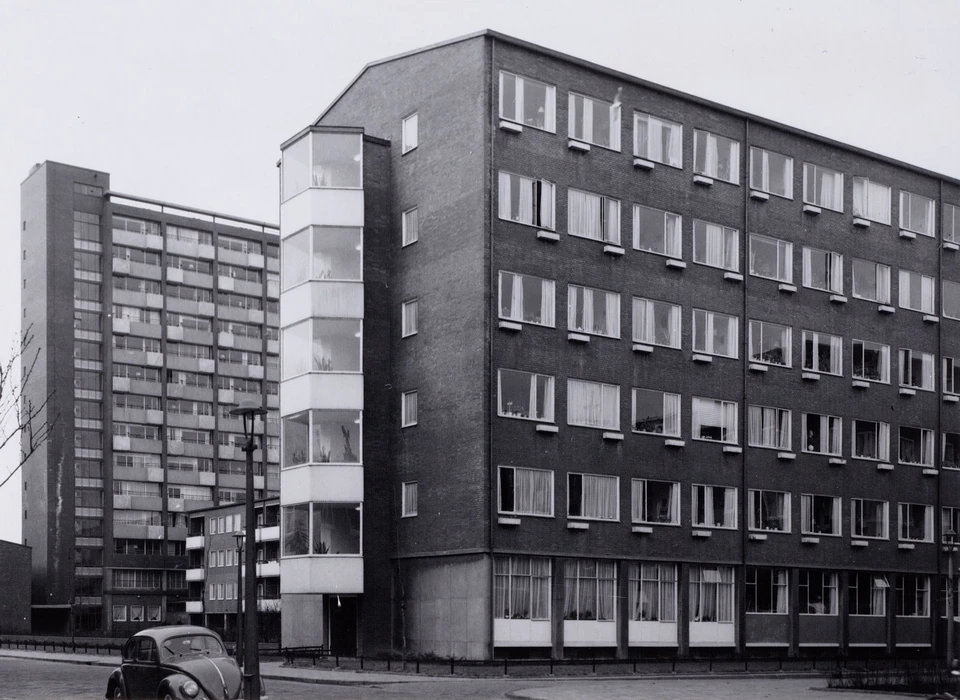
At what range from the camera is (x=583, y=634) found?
48.4 m

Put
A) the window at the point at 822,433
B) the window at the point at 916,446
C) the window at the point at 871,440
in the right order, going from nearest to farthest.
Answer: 1. the window at the point at 822,433
2. the window at the point at 871,440
3. the window at the point at 916,446

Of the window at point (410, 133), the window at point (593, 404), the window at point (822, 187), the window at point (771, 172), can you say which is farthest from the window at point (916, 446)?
the window at point (410, 133)

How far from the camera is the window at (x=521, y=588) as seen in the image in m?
46.4

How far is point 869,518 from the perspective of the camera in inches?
2293

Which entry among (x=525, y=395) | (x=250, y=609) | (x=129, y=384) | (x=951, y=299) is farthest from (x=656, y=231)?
(x=129, y=384)

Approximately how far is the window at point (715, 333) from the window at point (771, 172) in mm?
6086

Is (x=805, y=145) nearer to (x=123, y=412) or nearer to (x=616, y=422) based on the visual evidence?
(x=616, y=422)

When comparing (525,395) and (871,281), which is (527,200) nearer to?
(525,395)

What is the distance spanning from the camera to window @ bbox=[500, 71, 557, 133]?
48.5 metres

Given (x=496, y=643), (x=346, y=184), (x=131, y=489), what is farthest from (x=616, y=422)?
(x=131, y=489)

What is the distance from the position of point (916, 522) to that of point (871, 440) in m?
4.76

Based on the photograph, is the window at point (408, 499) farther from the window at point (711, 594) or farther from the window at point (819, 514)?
the window at point (819, 514)

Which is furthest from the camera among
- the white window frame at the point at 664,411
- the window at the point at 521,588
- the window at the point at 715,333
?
the window at the point at 715,333

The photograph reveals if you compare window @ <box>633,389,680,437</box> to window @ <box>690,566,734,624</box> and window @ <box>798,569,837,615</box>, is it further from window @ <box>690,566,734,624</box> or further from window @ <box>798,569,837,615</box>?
window @ <box>798,569,837,615</box>
